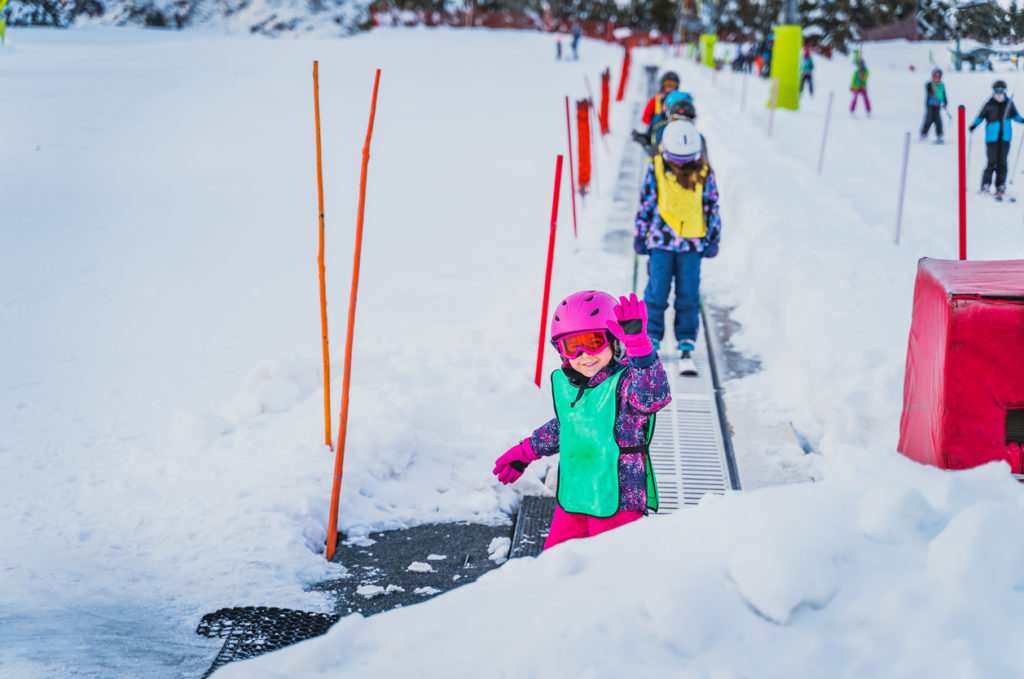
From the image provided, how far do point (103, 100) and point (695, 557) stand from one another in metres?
19.0

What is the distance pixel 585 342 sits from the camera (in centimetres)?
312

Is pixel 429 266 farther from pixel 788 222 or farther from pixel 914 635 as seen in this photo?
pixel 914 635

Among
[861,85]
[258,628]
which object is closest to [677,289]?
[258,628]

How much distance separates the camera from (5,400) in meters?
6.45

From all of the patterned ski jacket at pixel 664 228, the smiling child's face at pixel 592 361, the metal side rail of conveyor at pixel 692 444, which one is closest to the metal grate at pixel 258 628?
the smiling child's face at pixel 592 361

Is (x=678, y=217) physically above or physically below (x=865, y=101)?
below

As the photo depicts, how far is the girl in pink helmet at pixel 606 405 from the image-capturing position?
3.06m

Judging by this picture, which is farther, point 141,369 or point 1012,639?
point 141,369

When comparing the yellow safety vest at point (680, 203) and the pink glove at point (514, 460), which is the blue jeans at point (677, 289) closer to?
the yellow safety vest at point (680, 203)

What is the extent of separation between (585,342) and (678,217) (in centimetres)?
256

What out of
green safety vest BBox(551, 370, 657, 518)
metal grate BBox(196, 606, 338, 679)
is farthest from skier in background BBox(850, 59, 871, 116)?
metal grate BBox(196, 606, 338, 679)

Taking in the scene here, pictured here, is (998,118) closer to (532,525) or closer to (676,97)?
(676,97)

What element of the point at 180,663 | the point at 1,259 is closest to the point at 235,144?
the point at 1,259

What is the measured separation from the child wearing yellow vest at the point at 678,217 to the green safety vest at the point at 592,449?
2.56m
